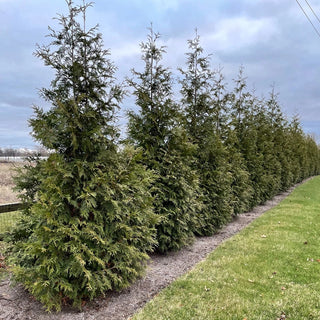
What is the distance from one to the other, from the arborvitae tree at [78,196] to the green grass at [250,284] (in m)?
0.67

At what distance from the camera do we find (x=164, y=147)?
486 centimetres

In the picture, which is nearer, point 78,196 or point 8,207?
point 78,196

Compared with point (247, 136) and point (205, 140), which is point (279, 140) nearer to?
point (247, 136)

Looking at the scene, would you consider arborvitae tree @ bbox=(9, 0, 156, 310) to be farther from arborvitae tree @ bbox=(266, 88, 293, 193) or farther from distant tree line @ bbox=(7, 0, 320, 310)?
arborvitae tree @ bbox=(266, 88, 293, 193)

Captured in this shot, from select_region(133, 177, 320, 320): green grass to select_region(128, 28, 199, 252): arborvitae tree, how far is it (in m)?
0.81

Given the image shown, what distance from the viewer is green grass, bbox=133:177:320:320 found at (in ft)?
9.28

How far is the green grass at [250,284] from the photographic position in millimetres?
2828

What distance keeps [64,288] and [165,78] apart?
365cm

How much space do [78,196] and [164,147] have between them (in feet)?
7.31

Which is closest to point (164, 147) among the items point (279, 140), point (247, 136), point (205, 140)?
point (205, 140)

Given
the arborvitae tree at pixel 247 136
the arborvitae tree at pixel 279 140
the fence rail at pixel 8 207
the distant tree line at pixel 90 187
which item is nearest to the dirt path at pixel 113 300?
the distant tree line at pixel 90 187

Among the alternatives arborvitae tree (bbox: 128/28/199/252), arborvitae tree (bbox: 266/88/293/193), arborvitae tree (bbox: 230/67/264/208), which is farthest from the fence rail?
arborvitae tree (bbox: 266/88/293/193)

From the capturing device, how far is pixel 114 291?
3.37m

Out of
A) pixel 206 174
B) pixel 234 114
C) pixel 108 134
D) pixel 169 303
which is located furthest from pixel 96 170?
pixel 234 114
